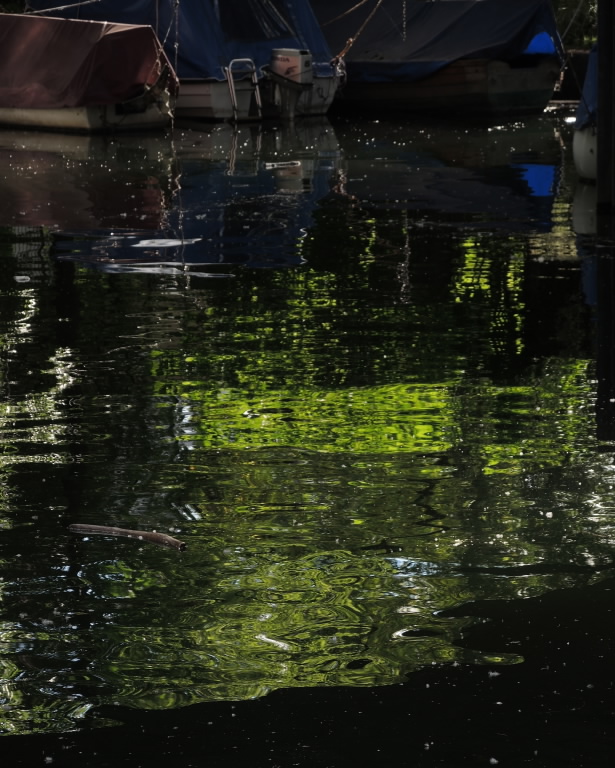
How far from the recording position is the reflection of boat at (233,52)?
1184 inches


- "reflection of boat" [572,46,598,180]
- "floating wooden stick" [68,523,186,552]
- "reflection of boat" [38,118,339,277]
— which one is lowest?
"floating wooden stick" [68,523,186,552]

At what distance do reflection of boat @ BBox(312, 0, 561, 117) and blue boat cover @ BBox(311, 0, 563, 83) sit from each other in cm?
2

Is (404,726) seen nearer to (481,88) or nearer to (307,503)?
(307,503)

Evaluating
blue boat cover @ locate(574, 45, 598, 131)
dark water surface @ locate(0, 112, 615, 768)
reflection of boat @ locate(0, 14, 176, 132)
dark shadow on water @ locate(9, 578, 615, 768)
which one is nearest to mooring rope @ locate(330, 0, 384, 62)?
reflection of boat @ locate(0, 14, 176, 132)

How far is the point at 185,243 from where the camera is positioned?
1445cm

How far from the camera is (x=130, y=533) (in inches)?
242

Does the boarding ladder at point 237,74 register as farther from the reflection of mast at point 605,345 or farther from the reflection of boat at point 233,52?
the reflection of mast at point 605,345

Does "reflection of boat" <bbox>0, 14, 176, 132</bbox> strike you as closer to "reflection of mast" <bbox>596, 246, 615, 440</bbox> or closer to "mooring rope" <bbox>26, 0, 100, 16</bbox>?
"mooring rope" <bbox>26, 0, 100, 16</bbox>

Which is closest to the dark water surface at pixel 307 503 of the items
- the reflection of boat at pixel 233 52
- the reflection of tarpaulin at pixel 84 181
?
the reflection of tarpaulin at pixel 84 181

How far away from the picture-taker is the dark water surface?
4.65 meters

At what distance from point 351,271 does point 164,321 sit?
105 inches

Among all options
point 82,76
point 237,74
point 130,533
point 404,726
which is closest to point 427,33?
point 237,74

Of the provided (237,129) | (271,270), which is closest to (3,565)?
(271,270)

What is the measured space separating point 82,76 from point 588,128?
474 inches
